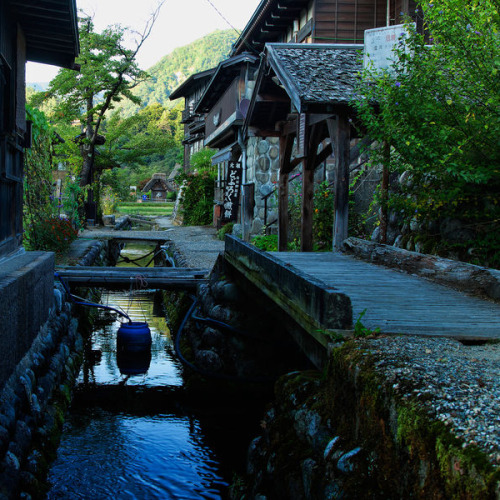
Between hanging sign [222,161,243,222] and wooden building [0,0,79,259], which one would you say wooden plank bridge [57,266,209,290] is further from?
hanging sign [222,161,243,222]

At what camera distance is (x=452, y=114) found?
7.27 meters

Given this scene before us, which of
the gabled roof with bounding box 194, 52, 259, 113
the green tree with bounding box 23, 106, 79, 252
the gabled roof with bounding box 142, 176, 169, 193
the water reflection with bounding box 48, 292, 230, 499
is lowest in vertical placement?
the water reflection with bounding box 48, 292, 230, 499

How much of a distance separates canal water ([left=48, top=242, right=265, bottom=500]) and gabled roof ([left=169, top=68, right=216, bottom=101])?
2493cm

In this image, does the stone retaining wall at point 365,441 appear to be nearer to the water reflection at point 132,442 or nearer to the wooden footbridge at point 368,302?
the wooden footbridge at point 368,302

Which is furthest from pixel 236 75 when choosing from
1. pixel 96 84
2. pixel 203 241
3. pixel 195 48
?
pixel 195 48

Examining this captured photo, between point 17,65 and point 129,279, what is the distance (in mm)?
4111

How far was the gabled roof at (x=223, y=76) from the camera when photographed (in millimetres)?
19844

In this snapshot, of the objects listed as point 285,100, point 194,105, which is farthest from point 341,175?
point 194,105

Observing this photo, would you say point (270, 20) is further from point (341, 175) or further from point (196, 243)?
point (341, 175)

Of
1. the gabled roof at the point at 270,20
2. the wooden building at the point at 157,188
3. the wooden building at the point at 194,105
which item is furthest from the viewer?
the wooden building at the point at 157,188

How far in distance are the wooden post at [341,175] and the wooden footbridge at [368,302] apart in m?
1.93

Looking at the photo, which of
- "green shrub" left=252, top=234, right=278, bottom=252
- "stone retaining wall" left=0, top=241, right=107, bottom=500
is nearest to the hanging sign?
"green shrub" left=252, top=234, right=278, bottom=252

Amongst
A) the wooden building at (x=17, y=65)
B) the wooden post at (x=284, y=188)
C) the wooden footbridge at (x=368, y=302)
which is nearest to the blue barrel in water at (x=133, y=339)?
the wooden building at (x=17, y=65)

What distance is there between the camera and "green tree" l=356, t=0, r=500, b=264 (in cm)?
682
